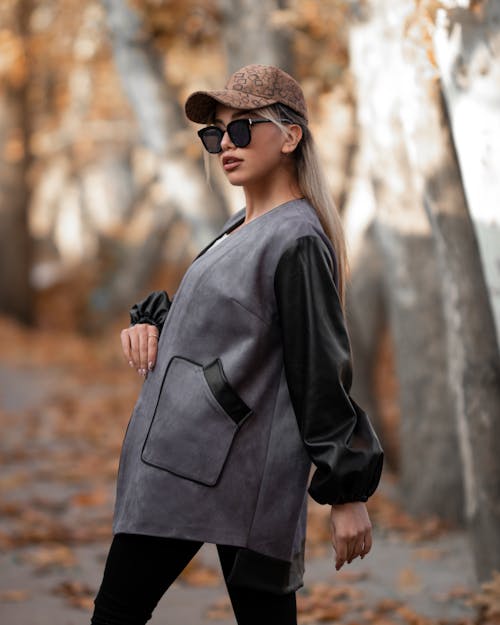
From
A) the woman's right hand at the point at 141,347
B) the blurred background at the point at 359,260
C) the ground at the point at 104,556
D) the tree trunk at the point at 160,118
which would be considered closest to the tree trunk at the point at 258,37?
the blurred background at the point at 359,260

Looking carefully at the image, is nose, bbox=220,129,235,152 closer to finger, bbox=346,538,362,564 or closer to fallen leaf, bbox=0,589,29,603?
finger, bbox=346,538,362,564

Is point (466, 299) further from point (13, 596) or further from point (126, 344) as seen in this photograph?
point (13, 596)

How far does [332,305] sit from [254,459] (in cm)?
42

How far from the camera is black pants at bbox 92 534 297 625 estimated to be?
2.65 m

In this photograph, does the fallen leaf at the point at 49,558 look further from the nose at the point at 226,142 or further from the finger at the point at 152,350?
the nose at the point at 226,142

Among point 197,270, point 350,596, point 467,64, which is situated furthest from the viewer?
point 350,596

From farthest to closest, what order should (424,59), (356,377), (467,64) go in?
(356,377)
(424,59)
(467,64)

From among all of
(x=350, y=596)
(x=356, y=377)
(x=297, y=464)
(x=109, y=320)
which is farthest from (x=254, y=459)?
(x=109, y=320)

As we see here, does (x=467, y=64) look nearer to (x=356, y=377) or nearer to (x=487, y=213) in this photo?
(x=487, y=213)

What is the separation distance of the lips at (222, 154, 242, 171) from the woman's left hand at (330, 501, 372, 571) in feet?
2.92

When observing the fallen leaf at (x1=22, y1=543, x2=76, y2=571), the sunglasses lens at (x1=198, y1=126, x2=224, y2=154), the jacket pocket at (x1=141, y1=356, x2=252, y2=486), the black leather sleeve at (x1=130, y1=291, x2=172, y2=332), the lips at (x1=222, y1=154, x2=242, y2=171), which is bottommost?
the fallen leaf at (x1=22, y1=543, x2=76, y2=571)

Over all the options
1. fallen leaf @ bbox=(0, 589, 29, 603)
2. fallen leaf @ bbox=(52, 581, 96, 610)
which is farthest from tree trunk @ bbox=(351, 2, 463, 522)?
fallen leaf @ bbox=(0, 589, 29, 603)

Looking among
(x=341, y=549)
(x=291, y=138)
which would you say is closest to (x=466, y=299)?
(x=291, y=138)

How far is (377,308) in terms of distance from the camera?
10.4 meters
